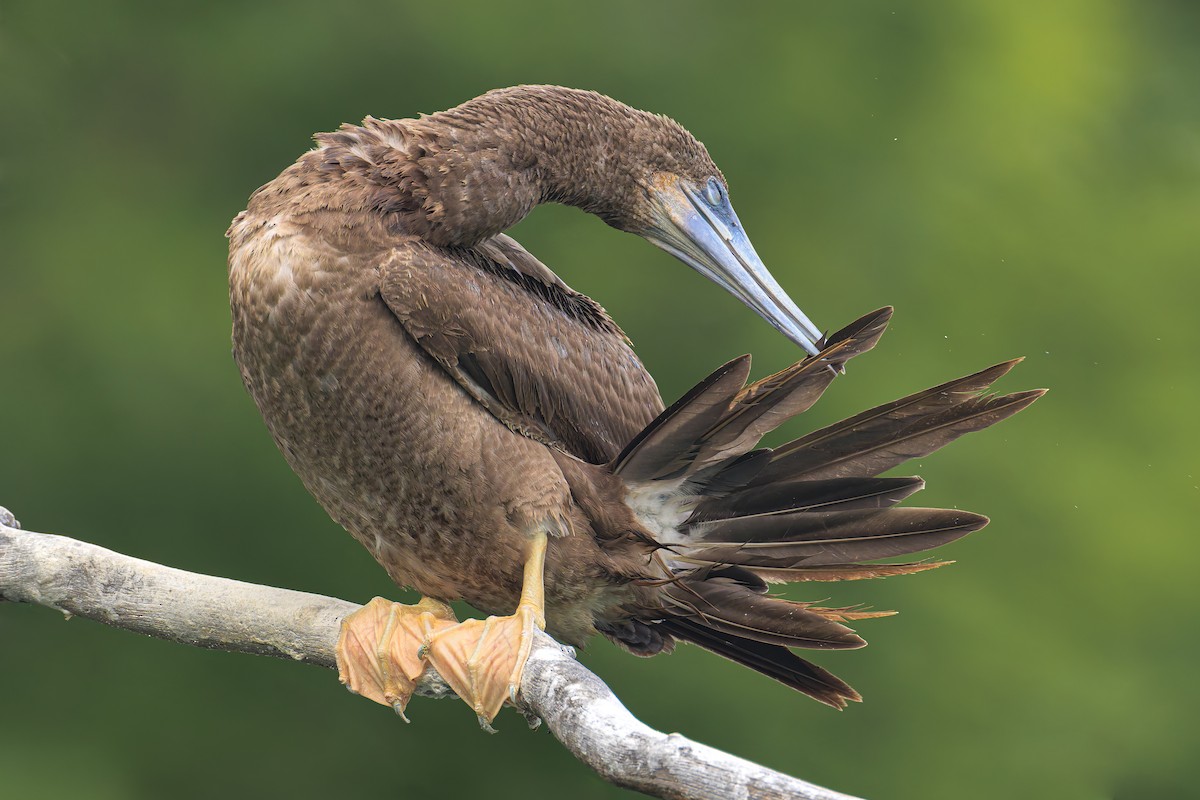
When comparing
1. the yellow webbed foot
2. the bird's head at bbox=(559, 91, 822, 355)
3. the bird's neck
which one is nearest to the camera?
the yellow webbed foot

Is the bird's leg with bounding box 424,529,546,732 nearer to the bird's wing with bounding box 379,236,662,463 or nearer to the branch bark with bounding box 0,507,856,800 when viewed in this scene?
the branch bark with bounding box 0,507,856,800

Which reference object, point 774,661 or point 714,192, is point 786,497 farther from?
point 714,192

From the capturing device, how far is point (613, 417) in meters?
2.47

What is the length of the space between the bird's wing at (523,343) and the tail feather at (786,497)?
133 millimetres

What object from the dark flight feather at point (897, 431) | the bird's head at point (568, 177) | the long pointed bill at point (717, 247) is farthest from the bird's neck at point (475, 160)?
the dark flight feather at point (897, 431)

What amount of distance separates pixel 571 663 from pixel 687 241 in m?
0.89

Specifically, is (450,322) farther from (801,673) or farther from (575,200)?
(801,673)

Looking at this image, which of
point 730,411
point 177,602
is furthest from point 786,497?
point 177,602

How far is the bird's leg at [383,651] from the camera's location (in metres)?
2.28

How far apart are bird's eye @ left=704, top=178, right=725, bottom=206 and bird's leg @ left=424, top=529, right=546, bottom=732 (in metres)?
0.71

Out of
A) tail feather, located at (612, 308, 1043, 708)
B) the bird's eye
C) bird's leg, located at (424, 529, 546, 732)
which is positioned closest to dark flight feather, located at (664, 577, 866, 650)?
tail feather, located at (612, 308, 1043, 708)

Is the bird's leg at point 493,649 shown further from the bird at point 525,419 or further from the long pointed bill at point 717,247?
the long pointed bill at point 717,247

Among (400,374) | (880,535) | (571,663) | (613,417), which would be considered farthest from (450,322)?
(880,535)

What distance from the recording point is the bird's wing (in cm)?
219
